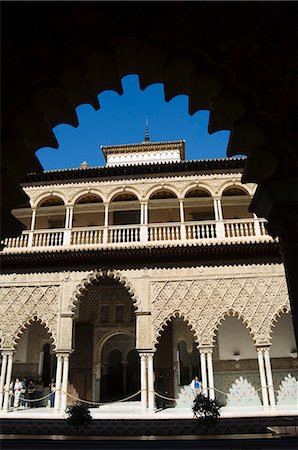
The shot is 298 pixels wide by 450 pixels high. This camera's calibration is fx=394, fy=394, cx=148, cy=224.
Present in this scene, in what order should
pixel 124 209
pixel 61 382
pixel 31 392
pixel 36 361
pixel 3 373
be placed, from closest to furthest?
pixel 61 382 → pixel 3 373 → pixel 31 392 → pixel 36 361 → pixel 124 209

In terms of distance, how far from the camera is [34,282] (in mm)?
14648

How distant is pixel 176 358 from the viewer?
16.1m

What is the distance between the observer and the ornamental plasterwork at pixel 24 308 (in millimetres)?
14219

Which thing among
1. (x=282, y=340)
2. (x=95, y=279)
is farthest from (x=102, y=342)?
(x=282, y=340)

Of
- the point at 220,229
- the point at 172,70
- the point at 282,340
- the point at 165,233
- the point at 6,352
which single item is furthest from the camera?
the point at 282,340

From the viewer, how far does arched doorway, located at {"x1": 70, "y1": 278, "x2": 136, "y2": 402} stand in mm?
16422

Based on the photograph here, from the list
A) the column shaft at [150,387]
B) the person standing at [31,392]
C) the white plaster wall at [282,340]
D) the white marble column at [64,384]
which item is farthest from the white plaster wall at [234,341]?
the person standing at [31,392]

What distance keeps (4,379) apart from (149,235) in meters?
7.40

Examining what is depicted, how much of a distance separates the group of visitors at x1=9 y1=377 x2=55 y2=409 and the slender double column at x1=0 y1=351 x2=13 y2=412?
0.98 m

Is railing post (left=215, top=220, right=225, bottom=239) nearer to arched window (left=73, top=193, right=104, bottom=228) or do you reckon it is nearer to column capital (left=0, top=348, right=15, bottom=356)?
arched window (left=73, top=193, right=104, bottom=228)

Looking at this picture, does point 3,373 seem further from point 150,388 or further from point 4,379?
point 150,388

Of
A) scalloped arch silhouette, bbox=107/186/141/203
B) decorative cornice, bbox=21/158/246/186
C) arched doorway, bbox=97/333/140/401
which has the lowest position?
arched doorway, bbox=97/333/140/401

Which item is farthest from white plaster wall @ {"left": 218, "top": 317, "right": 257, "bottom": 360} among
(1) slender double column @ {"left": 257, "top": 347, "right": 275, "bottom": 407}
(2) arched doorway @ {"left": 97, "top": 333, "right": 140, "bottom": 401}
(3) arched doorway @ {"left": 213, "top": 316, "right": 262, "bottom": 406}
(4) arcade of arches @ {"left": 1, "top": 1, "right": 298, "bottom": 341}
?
(4) arcade of arches @ {"left": 1, "top": 1, "right": 298, "bottom": 341}

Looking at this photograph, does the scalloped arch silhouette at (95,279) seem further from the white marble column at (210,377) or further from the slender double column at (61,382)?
the white marble column at (210,377)
